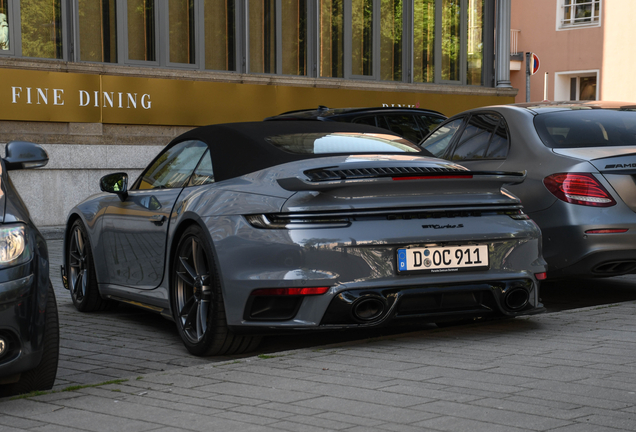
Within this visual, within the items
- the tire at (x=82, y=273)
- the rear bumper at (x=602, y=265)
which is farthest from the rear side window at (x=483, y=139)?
the tire at (x=82, y=273)

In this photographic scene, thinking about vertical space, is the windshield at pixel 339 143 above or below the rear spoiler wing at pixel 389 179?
above

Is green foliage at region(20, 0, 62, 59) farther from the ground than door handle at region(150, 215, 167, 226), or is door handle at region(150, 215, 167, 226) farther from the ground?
green foliage at region(20, 0, 62, 59)

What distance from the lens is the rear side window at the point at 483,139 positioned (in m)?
7.25

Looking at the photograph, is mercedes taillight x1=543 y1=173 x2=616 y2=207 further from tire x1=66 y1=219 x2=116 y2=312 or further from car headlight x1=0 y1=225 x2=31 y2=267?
car headlight x1=0 y1=225 x2=31 y2=267

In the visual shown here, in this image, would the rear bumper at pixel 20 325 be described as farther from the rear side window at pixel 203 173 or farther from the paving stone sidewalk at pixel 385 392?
the rear side window at pixel 203 173

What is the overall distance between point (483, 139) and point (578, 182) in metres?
1.35

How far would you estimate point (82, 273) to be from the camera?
7152mm

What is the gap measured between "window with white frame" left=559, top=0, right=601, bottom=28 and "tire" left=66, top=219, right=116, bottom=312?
29.0 m

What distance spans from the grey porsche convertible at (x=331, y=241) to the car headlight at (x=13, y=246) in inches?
46.6

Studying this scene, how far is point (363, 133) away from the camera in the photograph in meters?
5.89

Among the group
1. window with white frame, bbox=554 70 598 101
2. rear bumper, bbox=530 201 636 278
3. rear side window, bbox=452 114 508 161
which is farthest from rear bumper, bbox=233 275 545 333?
window with white frame, bbox=554 70 598 101

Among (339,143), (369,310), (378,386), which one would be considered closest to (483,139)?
(339,143)

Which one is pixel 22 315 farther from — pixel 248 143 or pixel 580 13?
pixel 580 13

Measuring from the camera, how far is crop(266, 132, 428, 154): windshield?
17.8 ft
